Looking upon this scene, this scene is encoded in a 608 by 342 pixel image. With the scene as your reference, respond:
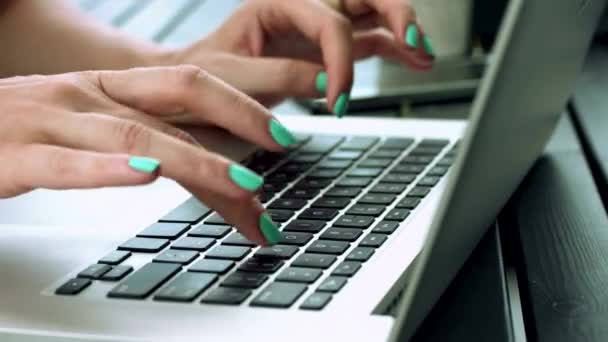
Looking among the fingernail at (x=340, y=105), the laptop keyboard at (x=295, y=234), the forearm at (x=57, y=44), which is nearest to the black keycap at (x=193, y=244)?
the laptop keyboard at (x=295, y=234)

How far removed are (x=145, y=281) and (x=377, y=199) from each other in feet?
0.62

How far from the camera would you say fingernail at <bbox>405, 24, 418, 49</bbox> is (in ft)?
2.70

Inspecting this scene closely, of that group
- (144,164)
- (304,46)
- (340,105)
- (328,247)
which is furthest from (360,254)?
Result: (304,46)

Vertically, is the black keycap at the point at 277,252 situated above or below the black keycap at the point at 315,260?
above

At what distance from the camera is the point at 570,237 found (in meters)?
0.61

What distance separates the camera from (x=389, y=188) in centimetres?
67

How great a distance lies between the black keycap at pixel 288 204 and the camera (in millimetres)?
646

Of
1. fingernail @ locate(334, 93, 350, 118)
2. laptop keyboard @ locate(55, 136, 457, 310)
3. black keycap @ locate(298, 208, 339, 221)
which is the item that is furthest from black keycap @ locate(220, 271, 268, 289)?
fingernail @ locate(334, 93, 350, 118)

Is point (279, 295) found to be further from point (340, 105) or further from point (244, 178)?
point (340, 105)

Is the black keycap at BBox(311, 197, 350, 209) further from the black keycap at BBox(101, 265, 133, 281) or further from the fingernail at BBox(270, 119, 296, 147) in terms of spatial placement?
the black keycap at BBox(101, 265, 133, 281)

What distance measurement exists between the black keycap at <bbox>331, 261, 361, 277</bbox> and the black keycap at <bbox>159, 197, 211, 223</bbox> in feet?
0.44

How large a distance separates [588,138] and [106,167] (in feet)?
1.50

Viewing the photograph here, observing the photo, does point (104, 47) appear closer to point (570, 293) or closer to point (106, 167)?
point (106, 167)

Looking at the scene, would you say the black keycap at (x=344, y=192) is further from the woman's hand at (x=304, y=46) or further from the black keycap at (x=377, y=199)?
the woman's hand at (x=304, y=46)
